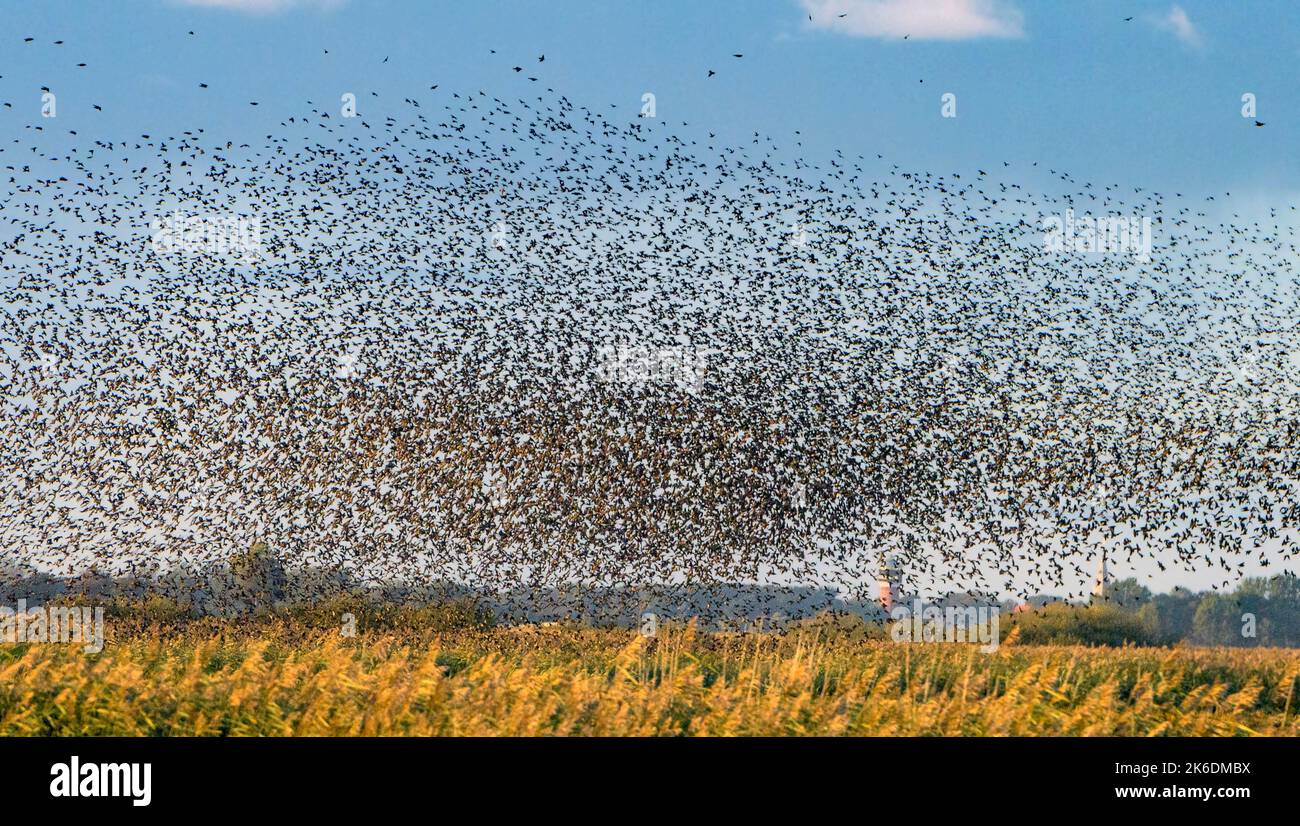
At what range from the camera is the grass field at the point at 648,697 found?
838 centimetres

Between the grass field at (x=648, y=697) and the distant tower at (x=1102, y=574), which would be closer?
the grass field at (x=648, y=697)

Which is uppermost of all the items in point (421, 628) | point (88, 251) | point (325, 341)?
point (88, 251)

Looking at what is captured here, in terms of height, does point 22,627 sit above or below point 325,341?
below

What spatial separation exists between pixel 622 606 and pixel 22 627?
27.5 feet

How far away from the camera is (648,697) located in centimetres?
905

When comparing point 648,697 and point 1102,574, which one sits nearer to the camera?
point 648,697

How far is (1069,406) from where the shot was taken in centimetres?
1614

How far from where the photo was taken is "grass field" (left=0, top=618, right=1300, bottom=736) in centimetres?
838

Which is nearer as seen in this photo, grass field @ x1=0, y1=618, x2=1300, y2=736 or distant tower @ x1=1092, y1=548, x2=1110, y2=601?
grass field @ x1=0, y1=618, x2=1300, y2=736
